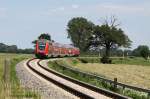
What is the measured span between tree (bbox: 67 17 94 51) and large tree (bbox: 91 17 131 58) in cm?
1412

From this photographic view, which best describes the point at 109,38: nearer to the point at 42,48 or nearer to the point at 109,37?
the point at 109,37

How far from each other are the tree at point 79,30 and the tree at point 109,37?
14.1m

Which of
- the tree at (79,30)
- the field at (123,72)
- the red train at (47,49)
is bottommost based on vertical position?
the field at (123,72)

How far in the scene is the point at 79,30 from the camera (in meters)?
176

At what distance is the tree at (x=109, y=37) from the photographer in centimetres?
14300

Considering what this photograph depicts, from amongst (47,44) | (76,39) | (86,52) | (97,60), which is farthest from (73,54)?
(76,39)

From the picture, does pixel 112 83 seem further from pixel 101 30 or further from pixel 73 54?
pixel 101 30

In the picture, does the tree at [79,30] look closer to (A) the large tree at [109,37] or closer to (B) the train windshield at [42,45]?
(A) the large tree at [109,37]

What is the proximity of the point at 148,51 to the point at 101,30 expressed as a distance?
1492 cm

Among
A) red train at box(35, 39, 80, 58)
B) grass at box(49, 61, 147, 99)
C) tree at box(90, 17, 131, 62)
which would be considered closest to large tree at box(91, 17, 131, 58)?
tree at box(90, 17, 131, 62)

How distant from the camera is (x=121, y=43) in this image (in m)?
146

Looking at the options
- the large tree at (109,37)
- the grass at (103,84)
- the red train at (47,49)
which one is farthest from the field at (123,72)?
the large tree at (109,37)

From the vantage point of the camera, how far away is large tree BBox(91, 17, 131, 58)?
14300cm

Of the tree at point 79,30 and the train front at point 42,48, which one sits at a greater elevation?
the tree at point 79,30
